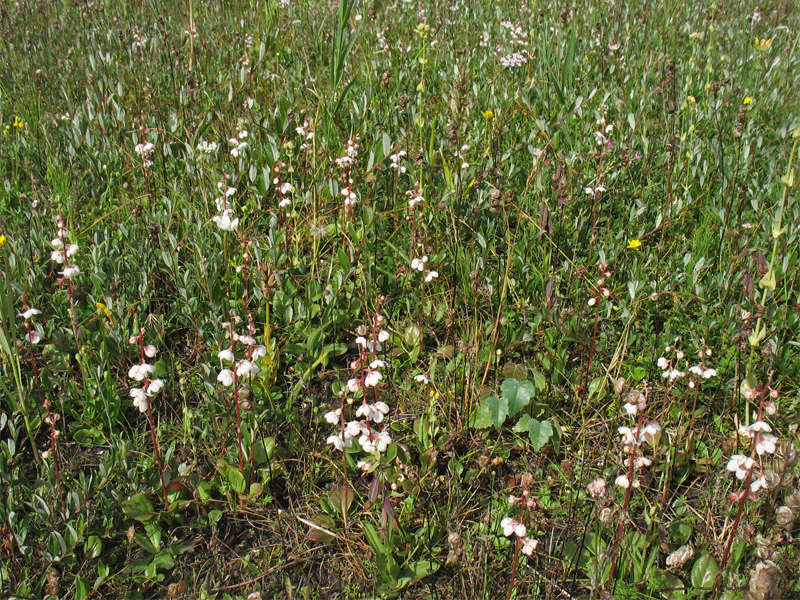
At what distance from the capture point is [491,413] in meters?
2.35

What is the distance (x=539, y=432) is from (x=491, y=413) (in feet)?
0.60

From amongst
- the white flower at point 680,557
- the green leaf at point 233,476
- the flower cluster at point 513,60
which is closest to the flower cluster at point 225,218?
the green leaf at point 233,476

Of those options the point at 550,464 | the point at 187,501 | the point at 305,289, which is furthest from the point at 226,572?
the point at 305,289

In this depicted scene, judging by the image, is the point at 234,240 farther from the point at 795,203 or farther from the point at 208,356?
the point at 795,203

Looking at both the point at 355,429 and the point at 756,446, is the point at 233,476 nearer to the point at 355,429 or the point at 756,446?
the point at 355,429

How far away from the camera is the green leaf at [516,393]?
2.33 meters

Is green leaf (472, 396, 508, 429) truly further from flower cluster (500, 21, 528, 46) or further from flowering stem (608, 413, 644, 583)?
flower cluster (500, 21, 528, 46)

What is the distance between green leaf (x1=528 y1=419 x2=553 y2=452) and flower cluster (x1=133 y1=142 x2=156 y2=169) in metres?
2.33

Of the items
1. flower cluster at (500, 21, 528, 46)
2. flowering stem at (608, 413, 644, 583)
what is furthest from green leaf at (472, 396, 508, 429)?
flower cluster at (500, 21, 528, 46)

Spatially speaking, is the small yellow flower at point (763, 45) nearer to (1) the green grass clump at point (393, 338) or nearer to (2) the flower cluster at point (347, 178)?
(1) the green grass clump at point (393, 338)

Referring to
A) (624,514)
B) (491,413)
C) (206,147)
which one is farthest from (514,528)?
(206,147)

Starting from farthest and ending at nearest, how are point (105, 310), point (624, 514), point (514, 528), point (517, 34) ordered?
point (517, 34) < point (105, 310) < point (624, 514) < point (514, 528)

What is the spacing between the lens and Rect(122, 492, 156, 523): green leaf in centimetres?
202

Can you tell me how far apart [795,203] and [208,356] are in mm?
2888
